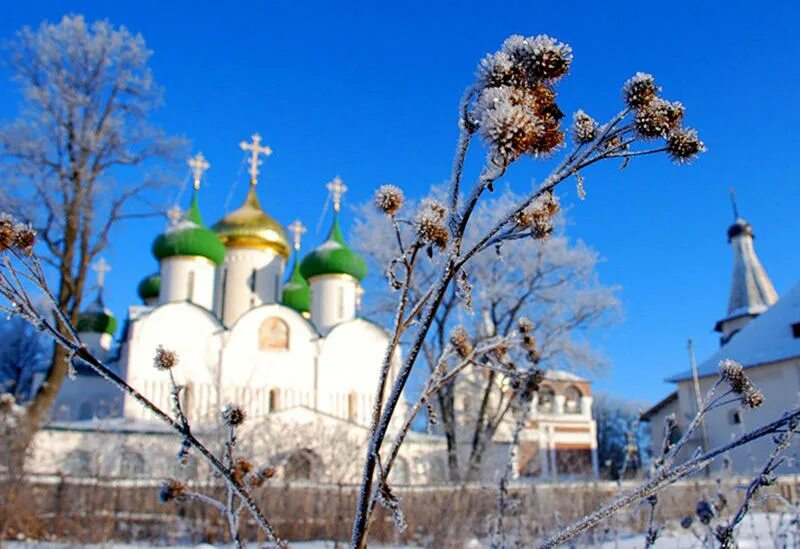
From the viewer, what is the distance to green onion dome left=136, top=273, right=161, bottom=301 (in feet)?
96.3

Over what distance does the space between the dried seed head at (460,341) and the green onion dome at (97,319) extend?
28898 mm

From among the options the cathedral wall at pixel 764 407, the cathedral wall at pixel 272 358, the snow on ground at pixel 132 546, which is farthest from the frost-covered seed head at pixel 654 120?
the cathedral wall at pixel 272 358

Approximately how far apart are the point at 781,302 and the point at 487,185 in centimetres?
2753

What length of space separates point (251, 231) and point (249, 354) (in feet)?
16.3

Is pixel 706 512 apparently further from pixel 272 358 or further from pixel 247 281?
pixel 247 281

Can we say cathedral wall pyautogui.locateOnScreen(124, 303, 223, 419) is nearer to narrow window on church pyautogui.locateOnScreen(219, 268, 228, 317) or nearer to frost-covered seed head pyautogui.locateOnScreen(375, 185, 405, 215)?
narrow window on church pyautogui.locateOnScreen(219, 268, 228, 317)

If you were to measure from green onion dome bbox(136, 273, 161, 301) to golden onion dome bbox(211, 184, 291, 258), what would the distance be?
14.0ft

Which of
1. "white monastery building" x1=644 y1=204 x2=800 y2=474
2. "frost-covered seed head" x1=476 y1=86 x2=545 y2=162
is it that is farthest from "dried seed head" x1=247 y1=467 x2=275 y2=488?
"white monastery building" x1=644 y1=204 x2=800 y2=474

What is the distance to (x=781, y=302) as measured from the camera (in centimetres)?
2570

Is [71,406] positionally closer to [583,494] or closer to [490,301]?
[490,301]

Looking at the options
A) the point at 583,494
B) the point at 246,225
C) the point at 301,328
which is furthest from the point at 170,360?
the point at 246,225

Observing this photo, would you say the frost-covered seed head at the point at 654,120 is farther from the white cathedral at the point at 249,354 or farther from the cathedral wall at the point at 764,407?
the cathedral wall at the point at 764,407

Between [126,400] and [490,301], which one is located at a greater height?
[490,301]

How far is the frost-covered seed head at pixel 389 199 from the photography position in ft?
6.64
